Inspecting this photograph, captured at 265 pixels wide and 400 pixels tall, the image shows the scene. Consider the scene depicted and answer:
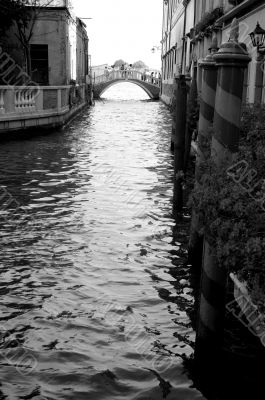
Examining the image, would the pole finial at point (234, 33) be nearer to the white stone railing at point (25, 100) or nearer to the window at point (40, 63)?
the white stone railing at point (25, 100)

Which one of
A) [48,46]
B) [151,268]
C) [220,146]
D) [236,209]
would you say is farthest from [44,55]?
[236,209]

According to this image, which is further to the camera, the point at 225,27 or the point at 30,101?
the point at 30,101

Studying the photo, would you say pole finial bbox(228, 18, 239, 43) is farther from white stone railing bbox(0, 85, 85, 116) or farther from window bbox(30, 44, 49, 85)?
window bbox(30, 44, 49, 85)

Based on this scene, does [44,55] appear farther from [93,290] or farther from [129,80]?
[129,80]

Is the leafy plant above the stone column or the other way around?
the other way around

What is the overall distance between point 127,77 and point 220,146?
49756 mm

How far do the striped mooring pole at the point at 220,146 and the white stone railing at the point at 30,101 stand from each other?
1100 cm

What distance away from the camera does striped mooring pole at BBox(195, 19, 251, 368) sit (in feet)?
10.5

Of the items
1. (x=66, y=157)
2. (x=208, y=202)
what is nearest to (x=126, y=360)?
(x=208, y=202)

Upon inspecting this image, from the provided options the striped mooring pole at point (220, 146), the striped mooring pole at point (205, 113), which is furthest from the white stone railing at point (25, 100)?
the striped mooring pole at point (220, 146)

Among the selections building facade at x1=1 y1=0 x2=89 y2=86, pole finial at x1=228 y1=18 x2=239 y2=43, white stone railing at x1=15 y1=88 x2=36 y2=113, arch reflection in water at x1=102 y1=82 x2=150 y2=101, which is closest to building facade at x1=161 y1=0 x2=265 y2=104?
pole finial at x1=228 y1=18 x2=239 y2=43

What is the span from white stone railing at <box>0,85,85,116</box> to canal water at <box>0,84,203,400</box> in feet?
15.6

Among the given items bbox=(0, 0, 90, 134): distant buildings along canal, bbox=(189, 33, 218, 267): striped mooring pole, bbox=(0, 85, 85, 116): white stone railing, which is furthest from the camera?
bbox=(0, 0, 90, 134): distant buildings along canal

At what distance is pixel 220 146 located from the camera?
332 centimetres
